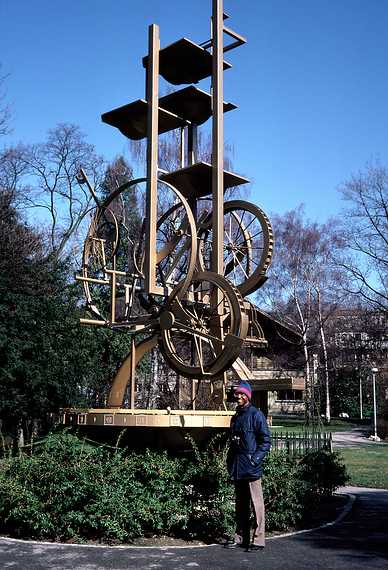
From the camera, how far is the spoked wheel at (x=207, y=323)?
31.1 feet

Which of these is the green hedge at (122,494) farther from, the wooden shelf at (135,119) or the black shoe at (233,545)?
the wooden shelf at (135,119)

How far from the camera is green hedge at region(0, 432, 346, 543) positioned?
7742mm

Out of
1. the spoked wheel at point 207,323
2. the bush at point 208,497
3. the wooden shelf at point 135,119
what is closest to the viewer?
the bush at point 208,497

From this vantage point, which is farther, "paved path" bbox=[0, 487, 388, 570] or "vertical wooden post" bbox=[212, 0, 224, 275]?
"vertical wooden post" bbox=[212, 0, 224, 275]

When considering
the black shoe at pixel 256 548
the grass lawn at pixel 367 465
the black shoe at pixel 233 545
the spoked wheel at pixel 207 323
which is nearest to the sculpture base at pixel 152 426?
the spoked wheel at pixel 207 323

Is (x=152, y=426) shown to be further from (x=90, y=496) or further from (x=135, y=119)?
(x=135, y=119)

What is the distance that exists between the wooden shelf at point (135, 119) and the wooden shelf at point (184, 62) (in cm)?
84

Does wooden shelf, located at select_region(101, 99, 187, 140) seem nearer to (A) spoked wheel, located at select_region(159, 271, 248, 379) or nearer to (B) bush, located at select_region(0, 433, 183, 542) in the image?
(A) spoked wheel, located at select_region(159, 271, 248, 379)

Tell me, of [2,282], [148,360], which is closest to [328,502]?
[2,282]

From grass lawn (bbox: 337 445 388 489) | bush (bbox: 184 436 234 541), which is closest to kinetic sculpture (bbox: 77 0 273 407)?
bush (bbox: 184 436 234 541)

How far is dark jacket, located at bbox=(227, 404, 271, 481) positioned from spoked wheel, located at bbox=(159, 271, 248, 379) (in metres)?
2.02

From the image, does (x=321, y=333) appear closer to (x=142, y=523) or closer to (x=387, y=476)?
(x=387, y=476)

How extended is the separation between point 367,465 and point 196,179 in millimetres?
11201

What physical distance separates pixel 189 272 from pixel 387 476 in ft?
29.7
